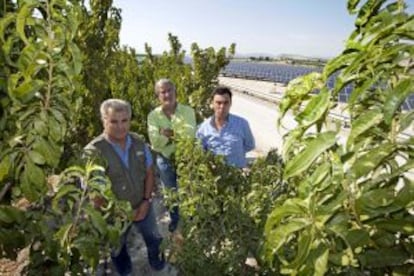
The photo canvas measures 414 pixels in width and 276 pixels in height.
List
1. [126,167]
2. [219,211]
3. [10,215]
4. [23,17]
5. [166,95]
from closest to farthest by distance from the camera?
[23,17] < [10,215] < [219,211] < [126,167] < [166,95]

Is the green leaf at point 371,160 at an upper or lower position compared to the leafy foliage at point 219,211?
upper

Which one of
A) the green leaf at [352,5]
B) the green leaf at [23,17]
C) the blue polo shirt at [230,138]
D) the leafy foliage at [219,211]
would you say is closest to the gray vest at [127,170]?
the blue polo shirt at [230,138]

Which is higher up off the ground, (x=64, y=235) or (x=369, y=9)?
(x=369, y=9)

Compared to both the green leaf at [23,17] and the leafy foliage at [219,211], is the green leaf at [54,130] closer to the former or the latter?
the green leaf at [23,17]

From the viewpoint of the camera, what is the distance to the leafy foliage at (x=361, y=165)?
3.35 ft

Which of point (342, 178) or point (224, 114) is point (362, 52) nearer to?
point (342, 178)

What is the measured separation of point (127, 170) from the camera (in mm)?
4293

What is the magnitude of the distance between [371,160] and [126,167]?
347cm

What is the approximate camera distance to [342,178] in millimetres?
1033

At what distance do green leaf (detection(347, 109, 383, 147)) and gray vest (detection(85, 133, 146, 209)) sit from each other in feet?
10.9

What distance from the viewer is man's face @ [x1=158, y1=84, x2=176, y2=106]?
5.38m

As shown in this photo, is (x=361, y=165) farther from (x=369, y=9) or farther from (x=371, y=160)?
(x=369, y=9)

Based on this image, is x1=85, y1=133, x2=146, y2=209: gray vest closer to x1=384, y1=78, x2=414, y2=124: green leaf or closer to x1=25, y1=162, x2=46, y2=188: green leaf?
x1=25, y1=162, x2=46, y2=188: green leaf

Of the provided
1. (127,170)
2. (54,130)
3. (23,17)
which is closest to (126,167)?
(127,170)
